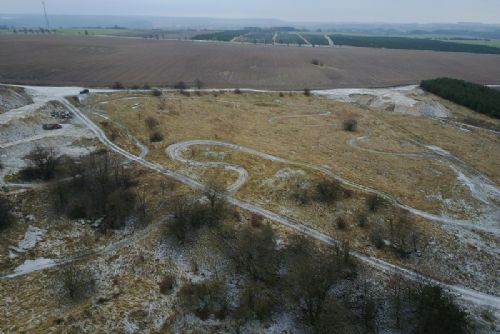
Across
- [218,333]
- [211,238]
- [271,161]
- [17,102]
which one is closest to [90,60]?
[17,102]

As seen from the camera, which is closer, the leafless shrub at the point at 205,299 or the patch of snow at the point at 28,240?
the leafless shrub at the point at 205,299

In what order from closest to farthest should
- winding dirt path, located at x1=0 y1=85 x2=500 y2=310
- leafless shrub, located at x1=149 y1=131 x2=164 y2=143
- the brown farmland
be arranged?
1. winding dirt path, located at x1=0 y1=85 x2=500 y2=310
2. leafless shrub, located at x1=149 y1=131 x2=164 y2=143
3. the brown farmland

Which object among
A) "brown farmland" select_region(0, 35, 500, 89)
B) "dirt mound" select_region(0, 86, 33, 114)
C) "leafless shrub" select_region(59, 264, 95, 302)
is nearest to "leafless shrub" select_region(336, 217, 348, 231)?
"leafless shrub" select_region(59, 264, 95, 302)

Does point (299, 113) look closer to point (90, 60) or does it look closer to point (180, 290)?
point (180, 290)

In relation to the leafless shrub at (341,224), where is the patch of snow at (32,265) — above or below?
below

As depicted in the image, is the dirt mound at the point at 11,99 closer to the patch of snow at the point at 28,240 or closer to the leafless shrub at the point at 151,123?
the leafless shrub at the point at 151,123

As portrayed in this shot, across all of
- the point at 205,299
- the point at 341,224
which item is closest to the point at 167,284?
the point at 205,299

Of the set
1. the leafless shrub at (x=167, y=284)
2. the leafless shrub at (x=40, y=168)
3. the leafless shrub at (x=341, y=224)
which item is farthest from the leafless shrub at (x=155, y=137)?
the leafless shrub at (x=341, y=224)

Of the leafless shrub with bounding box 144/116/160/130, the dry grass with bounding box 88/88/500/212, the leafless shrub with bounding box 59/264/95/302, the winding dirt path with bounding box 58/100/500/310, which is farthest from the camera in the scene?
the leafless shrub with bounding box 144/116/160/130

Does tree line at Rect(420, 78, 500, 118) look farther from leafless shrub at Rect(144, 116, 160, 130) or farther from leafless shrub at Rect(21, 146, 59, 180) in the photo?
leafless shrub at Rect(21, 146, 59, 180)
